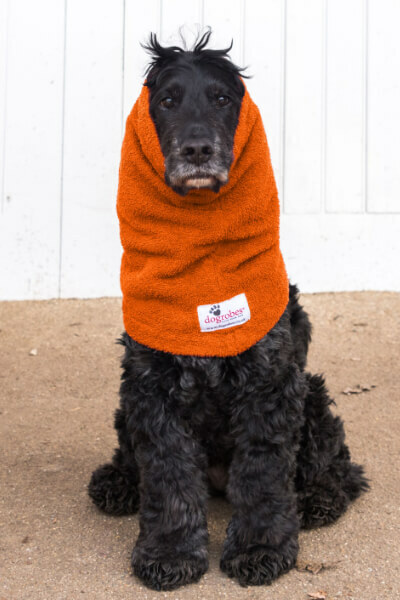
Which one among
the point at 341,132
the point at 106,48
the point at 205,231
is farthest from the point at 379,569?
the point at 106,48

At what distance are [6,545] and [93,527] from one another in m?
0.36

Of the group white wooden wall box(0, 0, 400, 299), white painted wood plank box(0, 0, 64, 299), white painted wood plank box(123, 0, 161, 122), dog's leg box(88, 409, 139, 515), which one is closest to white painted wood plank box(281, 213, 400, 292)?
white wooden wall box(0, 0, 400, 299)

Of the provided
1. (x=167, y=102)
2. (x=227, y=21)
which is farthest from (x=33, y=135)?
(x=167, y=102)

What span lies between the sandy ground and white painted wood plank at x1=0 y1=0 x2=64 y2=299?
515 millimetres

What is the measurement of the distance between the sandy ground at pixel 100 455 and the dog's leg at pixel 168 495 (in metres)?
0.08

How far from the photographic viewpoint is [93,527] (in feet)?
9.91

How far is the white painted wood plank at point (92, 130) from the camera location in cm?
587

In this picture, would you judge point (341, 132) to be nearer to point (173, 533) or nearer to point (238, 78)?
point (238, 78)

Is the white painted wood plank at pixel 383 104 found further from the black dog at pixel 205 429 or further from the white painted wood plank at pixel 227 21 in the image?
the black dog at pixel 205 429

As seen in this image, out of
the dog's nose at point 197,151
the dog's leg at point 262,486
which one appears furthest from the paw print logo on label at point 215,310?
A: the dog's nose at point 197,151

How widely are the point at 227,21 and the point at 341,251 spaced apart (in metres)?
2.11

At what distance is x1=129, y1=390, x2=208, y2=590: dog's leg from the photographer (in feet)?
8.54

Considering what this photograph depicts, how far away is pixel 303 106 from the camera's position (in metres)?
6.02

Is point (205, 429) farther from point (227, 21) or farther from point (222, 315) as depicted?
point (227, 21)
